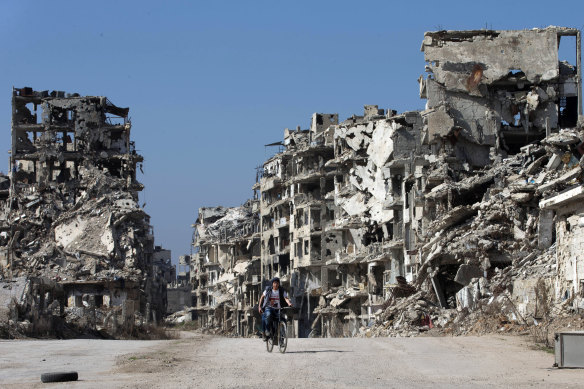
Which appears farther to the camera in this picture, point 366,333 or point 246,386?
point 366,333

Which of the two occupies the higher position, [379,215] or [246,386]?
[379,215]

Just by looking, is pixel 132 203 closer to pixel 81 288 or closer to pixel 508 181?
pixel 81 288

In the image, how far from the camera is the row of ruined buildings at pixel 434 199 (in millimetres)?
37281

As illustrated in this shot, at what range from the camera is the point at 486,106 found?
192 ft

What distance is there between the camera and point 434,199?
162 feet

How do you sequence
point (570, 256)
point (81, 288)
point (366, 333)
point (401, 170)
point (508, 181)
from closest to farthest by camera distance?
point (570, 256)
point (366, 333)
point (508, 181)
point (401, 170)
point (81, 288)

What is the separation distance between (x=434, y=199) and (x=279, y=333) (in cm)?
2870

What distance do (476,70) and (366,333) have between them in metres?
22.8

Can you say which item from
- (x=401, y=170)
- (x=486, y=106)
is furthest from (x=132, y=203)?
(x=486, y=106)

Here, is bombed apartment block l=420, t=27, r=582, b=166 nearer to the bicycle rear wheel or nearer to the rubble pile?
the rubble pile

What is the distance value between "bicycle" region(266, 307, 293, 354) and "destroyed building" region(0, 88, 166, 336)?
33483 millimetres

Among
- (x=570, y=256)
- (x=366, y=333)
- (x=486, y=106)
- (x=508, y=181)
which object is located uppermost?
(x=486, y=106)

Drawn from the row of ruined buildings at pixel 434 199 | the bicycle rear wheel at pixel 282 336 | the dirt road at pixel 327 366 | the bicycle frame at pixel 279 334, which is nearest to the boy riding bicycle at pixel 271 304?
the bicycle frame at pixel 279 334

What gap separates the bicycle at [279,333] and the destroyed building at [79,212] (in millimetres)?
33483
